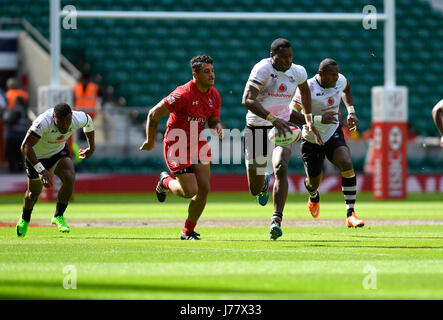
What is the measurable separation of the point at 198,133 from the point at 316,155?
133 inches

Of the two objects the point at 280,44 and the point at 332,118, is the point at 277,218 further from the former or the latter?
the point at 332,118

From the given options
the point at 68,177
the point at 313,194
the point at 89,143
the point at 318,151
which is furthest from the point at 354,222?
the point at 68,177

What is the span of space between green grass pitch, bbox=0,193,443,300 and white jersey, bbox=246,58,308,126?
5.35ft

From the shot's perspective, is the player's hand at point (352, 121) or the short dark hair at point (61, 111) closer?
the short dark hair at point (61, 111)

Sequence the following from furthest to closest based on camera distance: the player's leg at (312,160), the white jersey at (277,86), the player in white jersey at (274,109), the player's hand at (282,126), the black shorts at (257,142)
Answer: the player's leg at (312,160) < the black shorts at (257,142) < the white jersey at (277,86) < the player in white jersey at (274,109) < the player's hand at (282,126)

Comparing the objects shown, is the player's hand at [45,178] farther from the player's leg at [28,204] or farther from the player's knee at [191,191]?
the player's knee at [191,191]

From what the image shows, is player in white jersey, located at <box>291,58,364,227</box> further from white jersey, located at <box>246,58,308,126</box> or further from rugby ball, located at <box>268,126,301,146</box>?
rugby ball, located at <box>268,126,301,146</box>

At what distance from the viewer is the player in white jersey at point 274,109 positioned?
11172mm

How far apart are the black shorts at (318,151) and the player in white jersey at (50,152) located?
128 inches

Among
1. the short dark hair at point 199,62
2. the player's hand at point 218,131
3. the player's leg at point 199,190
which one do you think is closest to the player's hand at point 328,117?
the player's hand at point 218,131

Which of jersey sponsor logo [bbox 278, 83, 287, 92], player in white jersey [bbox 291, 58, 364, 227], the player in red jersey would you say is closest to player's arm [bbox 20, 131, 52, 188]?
the player in red jersey

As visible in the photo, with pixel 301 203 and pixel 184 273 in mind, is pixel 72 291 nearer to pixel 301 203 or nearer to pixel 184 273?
pixel 184 273
